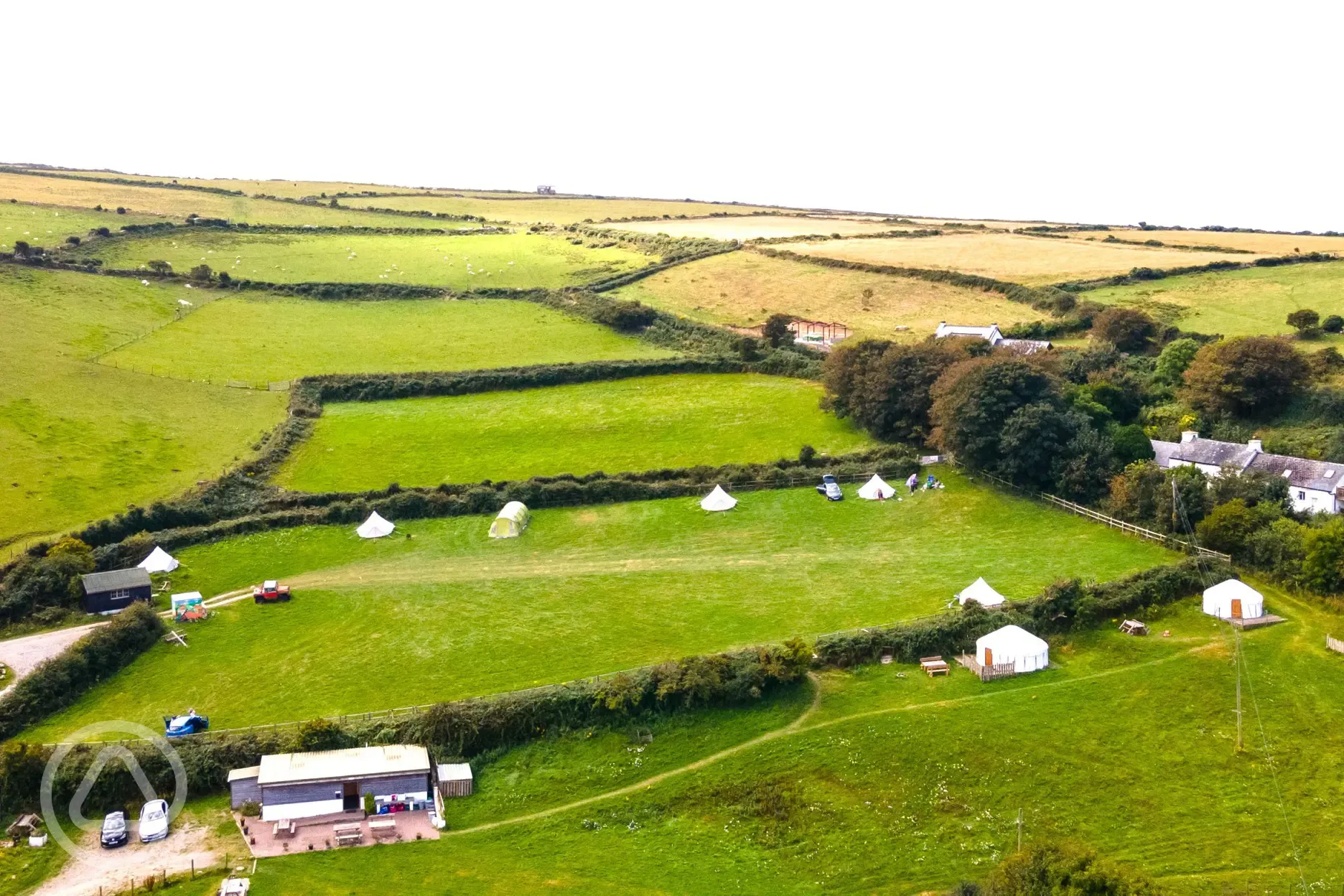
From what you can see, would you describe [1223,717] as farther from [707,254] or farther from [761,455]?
[707,254]

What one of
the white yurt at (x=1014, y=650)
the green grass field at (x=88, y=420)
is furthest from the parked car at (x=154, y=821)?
the white yurt at (x=1014, y=650)

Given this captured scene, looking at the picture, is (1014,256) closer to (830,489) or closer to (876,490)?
(876,490)

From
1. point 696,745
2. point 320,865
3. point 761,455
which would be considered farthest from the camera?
point 761,455

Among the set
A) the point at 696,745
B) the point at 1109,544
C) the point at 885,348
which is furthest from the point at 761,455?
the point at 696,745

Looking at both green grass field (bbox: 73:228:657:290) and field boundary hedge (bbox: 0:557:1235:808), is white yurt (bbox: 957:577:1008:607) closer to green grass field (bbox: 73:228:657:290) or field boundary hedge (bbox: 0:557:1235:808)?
field boundary hedge (bbox: 0:557:1235:808)

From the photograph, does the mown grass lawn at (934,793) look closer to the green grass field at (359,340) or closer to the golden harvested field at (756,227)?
the green grass field at (359,340)

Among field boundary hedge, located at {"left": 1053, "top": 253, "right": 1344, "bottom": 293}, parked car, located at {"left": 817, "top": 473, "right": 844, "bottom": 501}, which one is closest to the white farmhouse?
parked car, located at {"left": 817, "top": 473, "right": 844, "bottom": 501}
